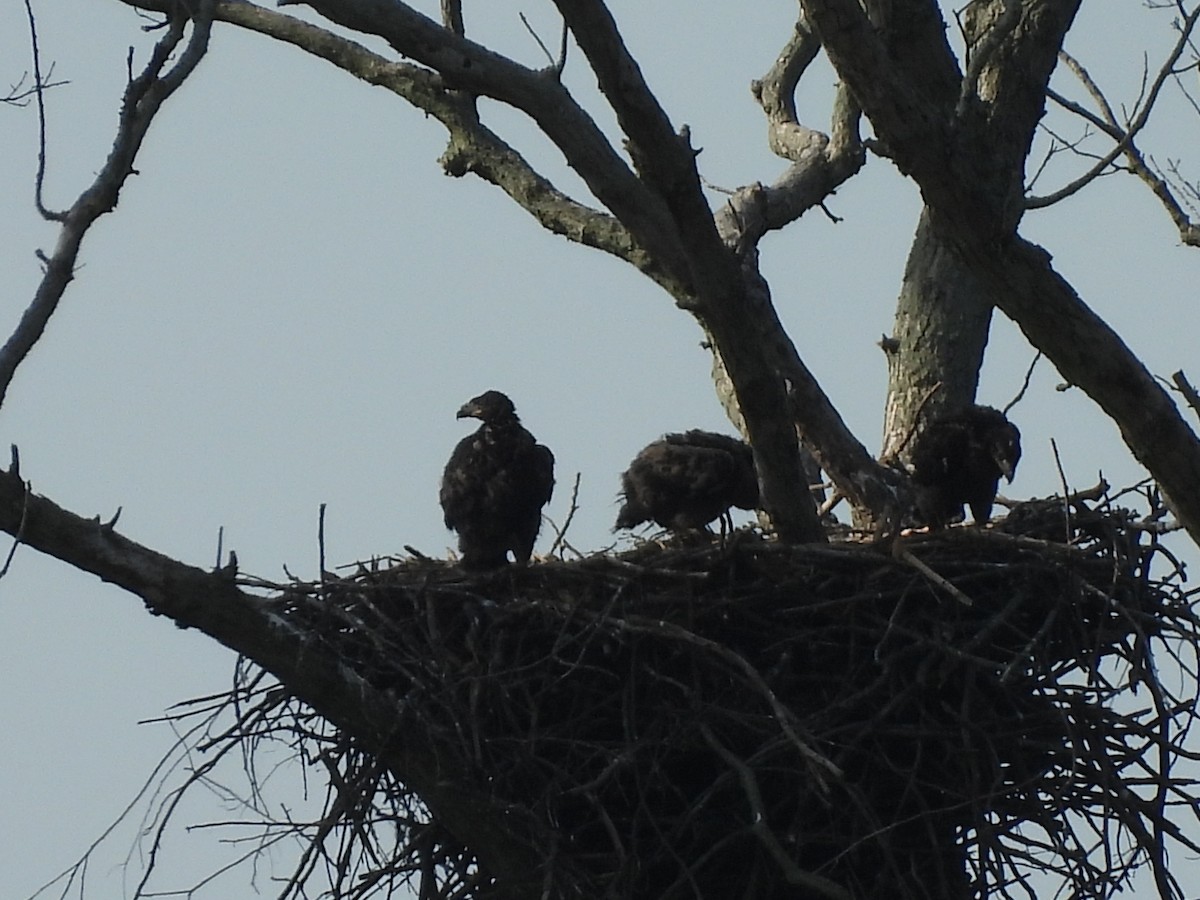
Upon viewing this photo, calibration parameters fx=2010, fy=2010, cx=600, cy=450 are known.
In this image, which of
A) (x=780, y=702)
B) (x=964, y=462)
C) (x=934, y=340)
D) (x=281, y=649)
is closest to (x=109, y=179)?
(x=281, y=649)

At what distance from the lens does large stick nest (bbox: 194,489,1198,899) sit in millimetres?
6684

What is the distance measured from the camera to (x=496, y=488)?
7824 mm

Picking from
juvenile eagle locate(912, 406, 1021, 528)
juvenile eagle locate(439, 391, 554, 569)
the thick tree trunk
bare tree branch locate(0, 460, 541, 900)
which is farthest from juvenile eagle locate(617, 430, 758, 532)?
bare tree branch locate(0, 460, 541, 900)

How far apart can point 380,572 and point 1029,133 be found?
3.28 meters

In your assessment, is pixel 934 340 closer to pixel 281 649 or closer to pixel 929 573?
pixel 929 573

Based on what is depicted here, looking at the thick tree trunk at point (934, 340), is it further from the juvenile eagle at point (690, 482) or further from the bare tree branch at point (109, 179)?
the bare tree branch at point (109, 179)

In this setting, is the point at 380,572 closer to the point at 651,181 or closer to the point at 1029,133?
the point at 651,181

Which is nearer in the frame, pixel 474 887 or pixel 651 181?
pixel 651 181

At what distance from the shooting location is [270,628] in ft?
19.1

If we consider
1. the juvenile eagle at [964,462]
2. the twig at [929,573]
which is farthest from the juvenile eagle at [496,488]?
the juvenile eagle at [964,462]

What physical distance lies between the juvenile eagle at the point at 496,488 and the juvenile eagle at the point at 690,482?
48 cm

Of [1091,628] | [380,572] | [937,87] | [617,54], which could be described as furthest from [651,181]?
[1091,628]

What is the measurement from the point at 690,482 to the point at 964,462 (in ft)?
3.80

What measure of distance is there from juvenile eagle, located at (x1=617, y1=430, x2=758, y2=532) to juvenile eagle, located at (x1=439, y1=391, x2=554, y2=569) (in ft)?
1.58
